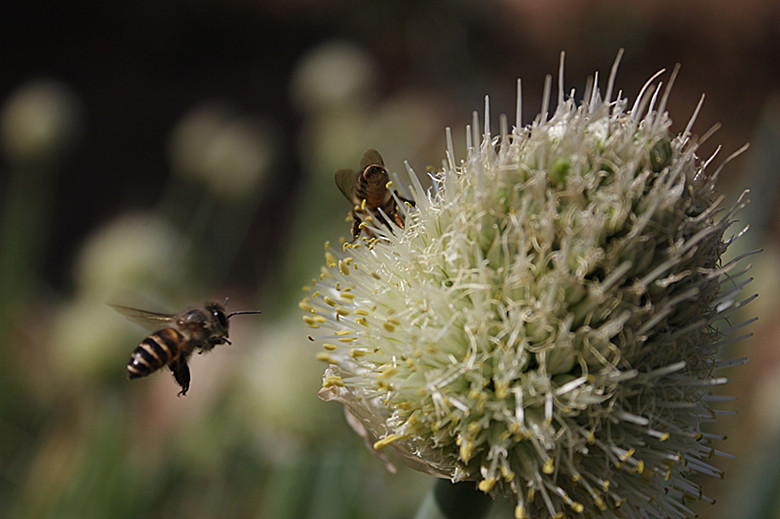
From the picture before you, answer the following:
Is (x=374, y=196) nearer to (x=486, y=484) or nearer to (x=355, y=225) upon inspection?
(x=355, y=225)

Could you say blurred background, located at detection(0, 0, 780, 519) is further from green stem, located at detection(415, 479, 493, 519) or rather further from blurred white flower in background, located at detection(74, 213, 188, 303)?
green stem, located at detection(415, 479, 493, 519)

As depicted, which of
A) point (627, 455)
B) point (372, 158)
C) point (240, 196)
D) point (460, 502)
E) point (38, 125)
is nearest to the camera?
point (627, 455)

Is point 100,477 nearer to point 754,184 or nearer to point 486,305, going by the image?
point 486,305

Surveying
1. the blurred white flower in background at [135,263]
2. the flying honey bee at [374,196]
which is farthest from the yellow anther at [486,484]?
the blurred white flower in background at [135,263]

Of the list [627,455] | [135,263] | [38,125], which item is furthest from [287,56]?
[627,455]

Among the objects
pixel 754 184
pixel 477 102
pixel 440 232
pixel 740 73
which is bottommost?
pixel 440 232

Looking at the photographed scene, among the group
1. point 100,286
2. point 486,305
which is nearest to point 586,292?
point 486,305

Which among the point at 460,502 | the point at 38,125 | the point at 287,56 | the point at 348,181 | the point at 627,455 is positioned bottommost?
the point at 460,502
